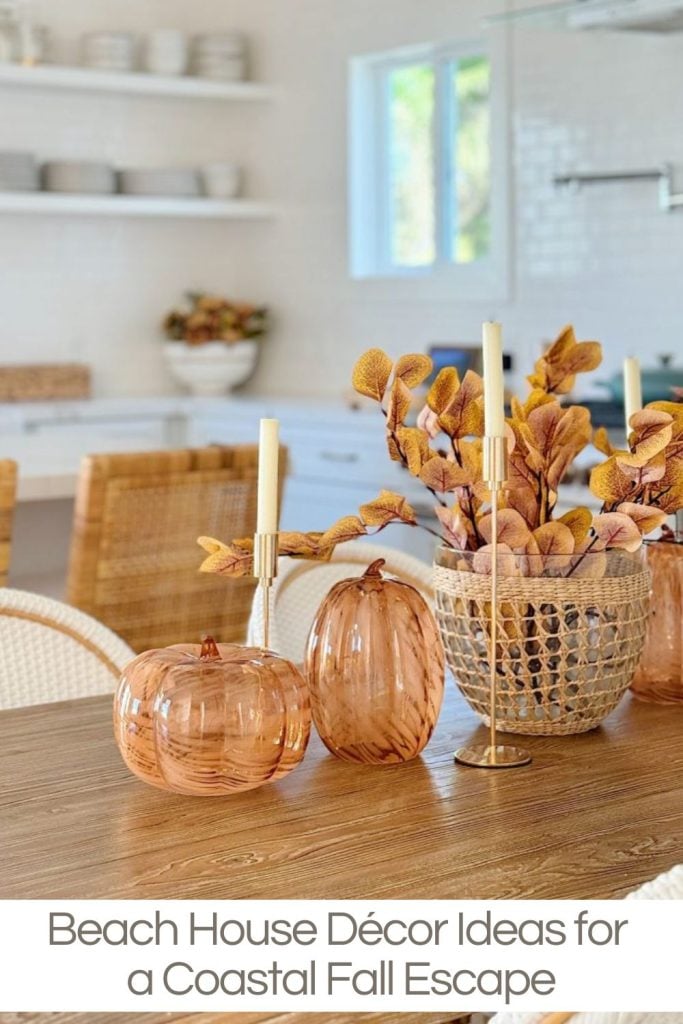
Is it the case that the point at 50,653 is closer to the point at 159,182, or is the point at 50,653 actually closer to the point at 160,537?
the point at 160,537

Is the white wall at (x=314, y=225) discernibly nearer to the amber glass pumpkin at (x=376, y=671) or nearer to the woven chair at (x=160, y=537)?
the woven chair at (x=160, y=537)

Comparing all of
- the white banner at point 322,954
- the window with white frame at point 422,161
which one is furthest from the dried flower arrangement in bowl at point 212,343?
the white banner at point 322,954

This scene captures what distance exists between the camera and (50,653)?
196 cm

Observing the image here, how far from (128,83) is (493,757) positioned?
15.4 feet

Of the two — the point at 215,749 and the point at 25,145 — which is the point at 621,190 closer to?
the point at 25,145

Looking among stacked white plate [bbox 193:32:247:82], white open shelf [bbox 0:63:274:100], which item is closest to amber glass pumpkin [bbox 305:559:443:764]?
white open shelf [bbox 0:63:274:100]

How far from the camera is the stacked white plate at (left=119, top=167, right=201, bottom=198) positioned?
584cm

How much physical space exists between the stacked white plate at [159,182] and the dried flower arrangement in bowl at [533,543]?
4.45m

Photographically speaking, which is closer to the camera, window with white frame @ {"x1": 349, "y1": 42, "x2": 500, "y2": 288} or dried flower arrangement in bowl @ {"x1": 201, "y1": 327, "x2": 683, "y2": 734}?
dried flower arrangement in bowl @ {"x1": 201, "y1": 327, "x2": 683, "y2": 734}

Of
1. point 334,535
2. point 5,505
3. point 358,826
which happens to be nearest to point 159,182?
point 5,505

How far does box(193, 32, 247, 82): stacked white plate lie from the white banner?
5231 millimetres

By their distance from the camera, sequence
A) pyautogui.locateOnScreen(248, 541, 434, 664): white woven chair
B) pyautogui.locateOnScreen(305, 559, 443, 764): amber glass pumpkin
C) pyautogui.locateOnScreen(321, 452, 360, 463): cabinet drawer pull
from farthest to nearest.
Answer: pyautogui.locateOnScreen(321, 452, 360, 463): cabinet drawer pull → pyautogui.locateOnScreen(248, 541, 434, 664): white woven chair → pyautogui.locateOnScreen(305, 559, 443, 764): amber glass pumpkin

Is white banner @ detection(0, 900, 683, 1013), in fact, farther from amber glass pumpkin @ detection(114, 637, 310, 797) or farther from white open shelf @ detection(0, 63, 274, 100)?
white open shelf @ detection(0, 63, 274, 100)

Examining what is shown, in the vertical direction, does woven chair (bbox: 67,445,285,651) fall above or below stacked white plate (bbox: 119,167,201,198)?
below
